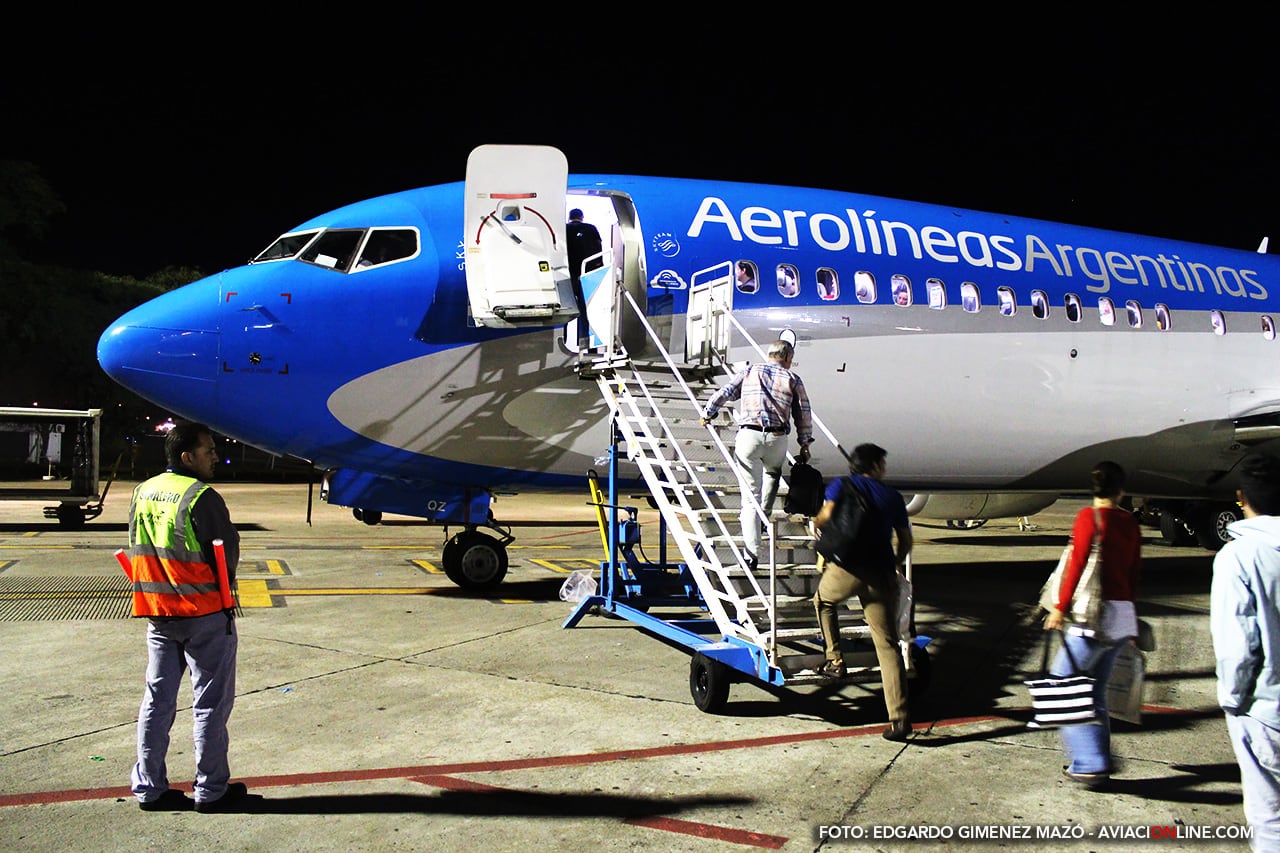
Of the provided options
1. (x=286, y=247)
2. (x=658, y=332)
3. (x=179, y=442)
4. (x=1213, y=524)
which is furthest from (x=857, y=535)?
(x=1213, y=524)

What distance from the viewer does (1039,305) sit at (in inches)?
466

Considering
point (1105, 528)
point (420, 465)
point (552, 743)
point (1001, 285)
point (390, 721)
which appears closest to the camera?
point (1105, 528)

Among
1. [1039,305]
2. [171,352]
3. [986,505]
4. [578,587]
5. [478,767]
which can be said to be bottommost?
[478,767]

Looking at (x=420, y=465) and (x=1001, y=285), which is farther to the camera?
(x=1001, y=285)

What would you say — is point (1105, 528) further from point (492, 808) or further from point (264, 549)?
point (264, 549)

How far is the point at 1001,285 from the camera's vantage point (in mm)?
11648

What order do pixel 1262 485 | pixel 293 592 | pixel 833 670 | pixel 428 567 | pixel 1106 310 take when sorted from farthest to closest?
pixel 428 567
pixel 1106 310
pixel 293 592
pixel 833 670
pixel 1262 485

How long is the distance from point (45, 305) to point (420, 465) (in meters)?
43.5

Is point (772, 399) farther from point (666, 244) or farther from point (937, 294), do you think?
point (937, 294)

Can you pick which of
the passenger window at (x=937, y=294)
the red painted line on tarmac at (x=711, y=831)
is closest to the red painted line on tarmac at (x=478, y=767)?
the red painted line on tarmac at (x=711, y=831)

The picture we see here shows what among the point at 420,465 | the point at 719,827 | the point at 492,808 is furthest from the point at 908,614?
the point at 420,465

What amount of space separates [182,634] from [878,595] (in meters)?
3.80

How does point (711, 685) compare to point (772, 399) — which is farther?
point (772, 399)

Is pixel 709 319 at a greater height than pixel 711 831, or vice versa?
pixel 709 319
